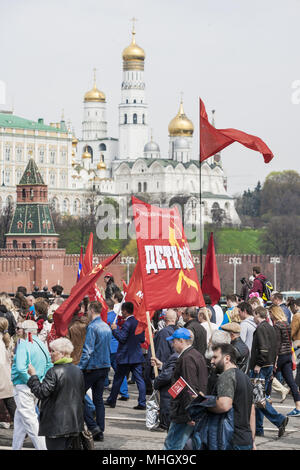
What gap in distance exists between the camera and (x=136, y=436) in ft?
40.6

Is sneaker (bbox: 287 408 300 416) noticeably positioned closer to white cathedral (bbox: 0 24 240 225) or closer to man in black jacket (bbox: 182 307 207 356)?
man in black jacket (bbox: 182 307 207 356)

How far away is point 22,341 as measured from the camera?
36.1ft

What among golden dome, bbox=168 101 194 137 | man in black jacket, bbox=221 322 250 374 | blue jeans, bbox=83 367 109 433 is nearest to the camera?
man in black jacket, bbox=221 322 250 374

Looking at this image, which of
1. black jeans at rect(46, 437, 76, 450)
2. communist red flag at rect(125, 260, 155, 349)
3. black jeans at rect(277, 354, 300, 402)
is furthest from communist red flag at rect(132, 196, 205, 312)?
black jeans at rect(277, 354, 300, 402)

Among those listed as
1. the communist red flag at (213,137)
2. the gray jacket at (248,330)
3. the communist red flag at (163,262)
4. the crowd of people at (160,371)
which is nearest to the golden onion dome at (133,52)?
the crowd of people at (160,371)

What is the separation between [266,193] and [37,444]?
397ft

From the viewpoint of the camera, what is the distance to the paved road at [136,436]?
11828mm

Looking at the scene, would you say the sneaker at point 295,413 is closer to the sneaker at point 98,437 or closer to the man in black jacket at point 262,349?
the man in black jacket at point 262,349

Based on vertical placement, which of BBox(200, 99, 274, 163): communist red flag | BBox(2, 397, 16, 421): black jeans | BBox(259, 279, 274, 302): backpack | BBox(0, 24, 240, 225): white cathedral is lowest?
BBox(2, 397, 16, 421): black jeans

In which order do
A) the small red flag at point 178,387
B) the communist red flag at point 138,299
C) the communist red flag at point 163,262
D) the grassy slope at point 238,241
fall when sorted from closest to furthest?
the small red flag at point 178,387 → the communist red flag at point 163,262 → the communist red flag at point 138,299 → the grassy slope at point 238,241

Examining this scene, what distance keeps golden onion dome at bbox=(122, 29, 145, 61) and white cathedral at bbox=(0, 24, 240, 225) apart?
110 millimetres

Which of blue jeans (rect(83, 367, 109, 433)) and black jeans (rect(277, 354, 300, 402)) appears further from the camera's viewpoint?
black jeans (rect(277, 354, 300, 402))

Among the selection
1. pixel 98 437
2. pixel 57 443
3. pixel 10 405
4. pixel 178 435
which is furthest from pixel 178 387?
pixel 10 405

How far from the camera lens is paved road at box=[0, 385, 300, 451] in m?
11.8
